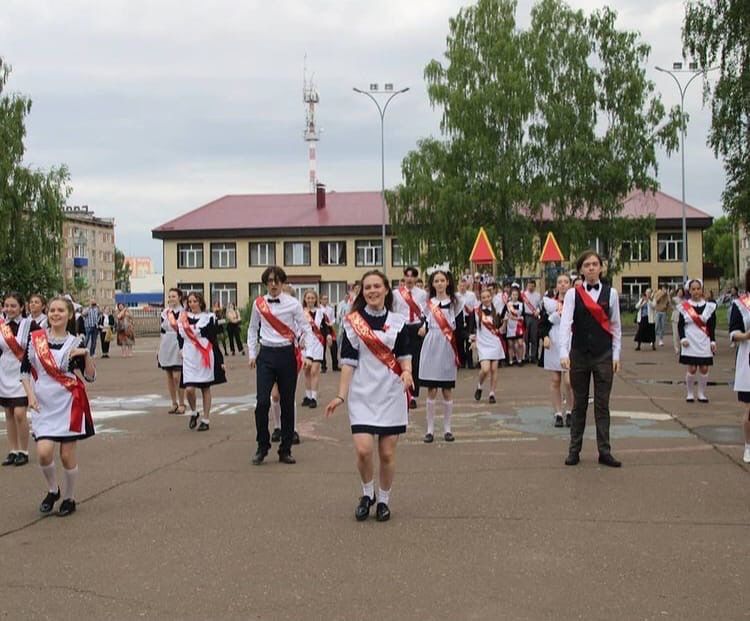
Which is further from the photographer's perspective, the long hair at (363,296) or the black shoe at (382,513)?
the long hair at (363,296)

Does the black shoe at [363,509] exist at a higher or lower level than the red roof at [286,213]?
lower

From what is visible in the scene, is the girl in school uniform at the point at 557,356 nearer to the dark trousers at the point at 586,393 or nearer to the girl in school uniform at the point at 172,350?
the dark trousers at the point at 586,393

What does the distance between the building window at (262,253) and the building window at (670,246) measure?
87.8ft

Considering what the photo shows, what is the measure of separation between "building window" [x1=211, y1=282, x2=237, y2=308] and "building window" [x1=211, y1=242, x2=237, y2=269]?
1270mm

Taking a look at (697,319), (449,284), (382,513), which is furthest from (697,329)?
(382,513)

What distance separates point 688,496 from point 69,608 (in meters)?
4.84

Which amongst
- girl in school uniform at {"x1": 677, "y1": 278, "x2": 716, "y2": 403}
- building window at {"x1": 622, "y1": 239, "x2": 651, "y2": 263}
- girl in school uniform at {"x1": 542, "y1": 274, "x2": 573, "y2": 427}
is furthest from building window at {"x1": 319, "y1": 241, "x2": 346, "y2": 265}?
girl in school uniform at {"x1": 542, "y1": 274, "x2": 573, "y2": 427}

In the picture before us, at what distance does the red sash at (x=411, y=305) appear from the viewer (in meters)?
12.2

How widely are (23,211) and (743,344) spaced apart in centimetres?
3791

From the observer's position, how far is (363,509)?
23.7 ft

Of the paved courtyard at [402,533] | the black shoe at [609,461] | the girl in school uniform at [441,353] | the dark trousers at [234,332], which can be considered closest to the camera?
the paved courtyard at [402,533]

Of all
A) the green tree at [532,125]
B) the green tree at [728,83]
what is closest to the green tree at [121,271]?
the green tree at [532,125]

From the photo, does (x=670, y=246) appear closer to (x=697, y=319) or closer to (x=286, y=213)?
(x=286, y=213)

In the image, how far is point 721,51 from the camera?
28719 mm
